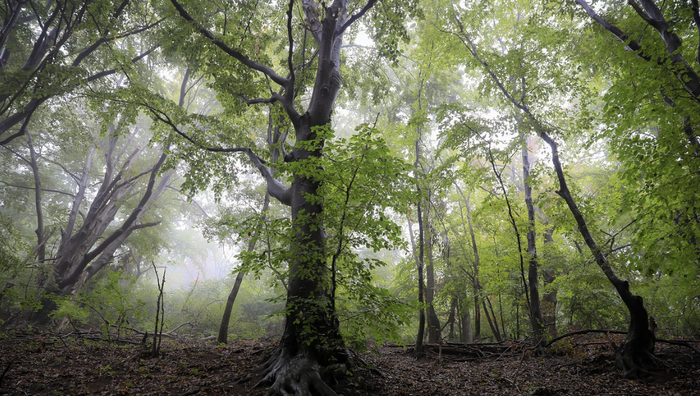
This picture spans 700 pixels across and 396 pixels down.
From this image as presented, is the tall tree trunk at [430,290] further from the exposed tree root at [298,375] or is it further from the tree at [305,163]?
the exposed tree root at [298,375]

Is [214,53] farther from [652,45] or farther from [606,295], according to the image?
[606,295]

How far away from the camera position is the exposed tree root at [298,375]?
3645 mm

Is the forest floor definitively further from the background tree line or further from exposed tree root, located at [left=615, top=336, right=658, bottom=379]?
the background tree line

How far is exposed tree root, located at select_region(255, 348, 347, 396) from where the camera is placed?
3645 mm

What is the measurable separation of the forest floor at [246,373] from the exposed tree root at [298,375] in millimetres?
270

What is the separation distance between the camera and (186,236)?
113 feet

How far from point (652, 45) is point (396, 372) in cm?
633

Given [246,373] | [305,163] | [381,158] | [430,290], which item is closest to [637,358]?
[430,290]

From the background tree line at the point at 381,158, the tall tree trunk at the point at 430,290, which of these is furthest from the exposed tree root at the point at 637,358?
the tall tree trunk at the point at 430,290

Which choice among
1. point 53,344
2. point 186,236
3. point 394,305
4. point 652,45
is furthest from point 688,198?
point 186,236

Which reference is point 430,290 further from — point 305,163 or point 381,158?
point 305,163

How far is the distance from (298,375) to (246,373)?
4.07ft

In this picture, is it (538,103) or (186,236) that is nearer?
(538,103)

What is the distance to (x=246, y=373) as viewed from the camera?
4.54 metres
